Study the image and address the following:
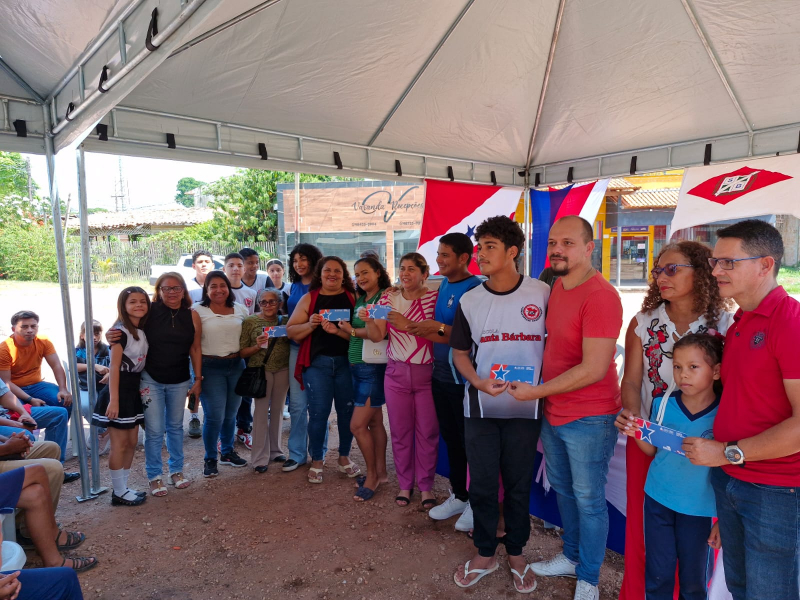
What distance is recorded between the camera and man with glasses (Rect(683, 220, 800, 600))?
1.54 m

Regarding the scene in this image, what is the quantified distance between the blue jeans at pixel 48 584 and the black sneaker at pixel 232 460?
2.34 meters

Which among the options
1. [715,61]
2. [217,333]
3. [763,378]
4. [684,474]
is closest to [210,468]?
[217,333]

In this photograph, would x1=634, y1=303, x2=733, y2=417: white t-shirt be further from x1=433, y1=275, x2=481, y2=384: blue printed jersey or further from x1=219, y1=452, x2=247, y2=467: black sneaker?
x1=219, y1=452, x2=247, y2=467: black sneaker

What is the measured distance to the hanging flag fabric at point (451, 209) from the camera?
544 centimetres

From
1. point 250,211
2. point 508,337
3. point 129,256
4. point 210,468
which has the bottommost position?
point 210,468

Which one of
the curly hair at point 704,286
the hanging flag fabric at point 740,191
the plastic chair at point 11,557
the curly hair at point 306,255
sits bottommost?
the plastic chair at point 11,557

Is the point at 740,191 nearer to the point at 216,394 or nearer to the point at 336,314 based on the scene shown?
the point at 336,314

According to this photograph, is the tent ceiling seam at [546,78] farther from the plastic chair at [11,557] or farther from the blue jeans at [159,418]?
the plastic chair at [11,557]

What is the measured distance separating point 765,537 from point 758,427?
0.34m

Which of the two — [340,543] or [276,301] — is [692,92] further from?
[340,543]

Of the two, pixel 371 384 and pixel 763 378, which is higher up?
pixel 763 378

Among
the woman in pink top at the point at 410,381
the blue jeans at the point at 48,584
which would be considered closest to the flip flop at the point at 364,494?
the woman in pink top at the point at 410,381

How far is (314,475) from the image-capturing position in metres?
3.94

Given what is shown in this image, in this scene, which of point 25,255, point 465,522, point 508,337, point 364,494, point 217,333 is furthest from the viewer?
point 25,255
